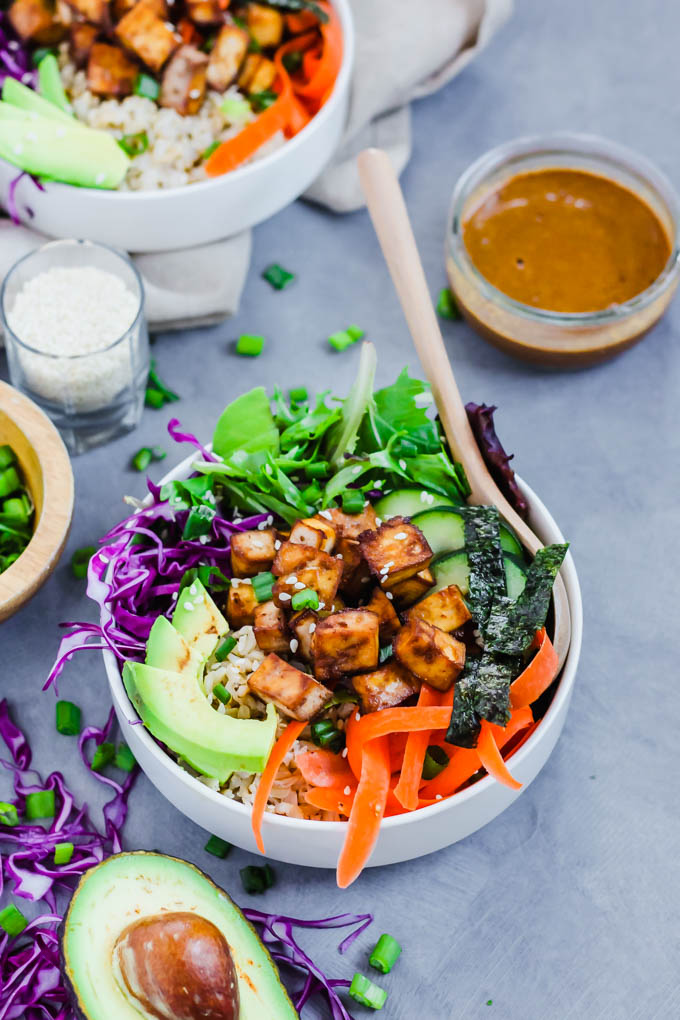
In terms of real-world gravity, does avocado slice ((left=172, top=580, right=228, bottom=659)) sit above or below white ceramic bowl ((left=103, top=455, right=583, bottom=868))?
above

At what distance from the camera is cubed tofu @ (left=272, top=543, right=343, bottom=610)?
207 centimetres

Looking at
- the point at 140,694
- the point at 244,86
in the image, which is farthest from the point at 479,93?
the point at 140,694

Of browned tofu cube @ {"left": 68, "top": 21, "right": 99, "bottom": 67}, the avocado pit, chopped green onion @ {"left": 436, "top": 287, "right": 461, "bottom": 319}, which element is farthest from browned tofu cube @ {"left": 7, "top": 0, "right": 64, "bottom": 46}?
the avocado pit

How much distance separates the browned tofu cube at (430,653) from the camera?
196 centimetres

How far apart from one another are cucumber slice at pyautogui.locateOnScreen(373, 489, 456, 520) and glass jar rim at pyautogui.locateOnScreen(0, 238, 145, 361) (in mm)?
720

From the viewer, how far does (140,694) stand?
2000 millimetres

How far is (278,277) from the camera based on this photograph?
294 cm

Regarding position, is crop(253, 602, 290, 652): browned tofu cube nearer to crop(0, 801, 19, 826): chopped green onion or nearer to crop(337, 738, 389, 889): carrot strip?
crop(337, 738, 389, 889): carrot strip

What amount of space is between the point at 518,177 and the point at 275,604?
1.42 m

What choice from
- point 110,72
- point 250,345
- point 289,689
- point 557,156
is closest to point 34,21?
point 110,72

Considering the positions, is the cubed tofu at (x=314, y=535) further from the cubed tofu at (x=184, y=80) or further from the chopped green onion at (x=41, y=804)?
the cubed tofu at (x=184, y=80)

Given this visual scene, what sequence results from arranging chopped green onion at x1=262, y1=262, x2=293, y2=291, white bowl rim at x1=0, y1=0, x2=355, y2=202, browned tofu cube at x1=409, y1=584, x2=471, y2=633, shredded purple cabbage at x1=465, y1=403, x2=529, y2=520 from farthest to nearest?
chopped green onion at x1=262, y1=262, x2=293, y2=291
white bowl rim at x1=0, y1=0, x2=355, y2=202
shredded purple cabbage at x1=465, y1=403, x2=529, y2=520
browned tofu cube at x1=409, y1=584, x2=471, y2=633

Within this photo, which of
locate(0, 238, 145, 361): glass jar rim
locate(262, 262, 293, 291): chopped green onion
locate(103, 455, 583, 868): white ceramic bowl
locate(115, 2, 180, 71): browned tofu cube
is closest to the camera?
locate(103, 455, 583, 868): white ceramic bowl

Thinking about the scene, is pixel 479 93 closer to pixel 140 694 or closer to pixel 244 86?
pixel 244 86
